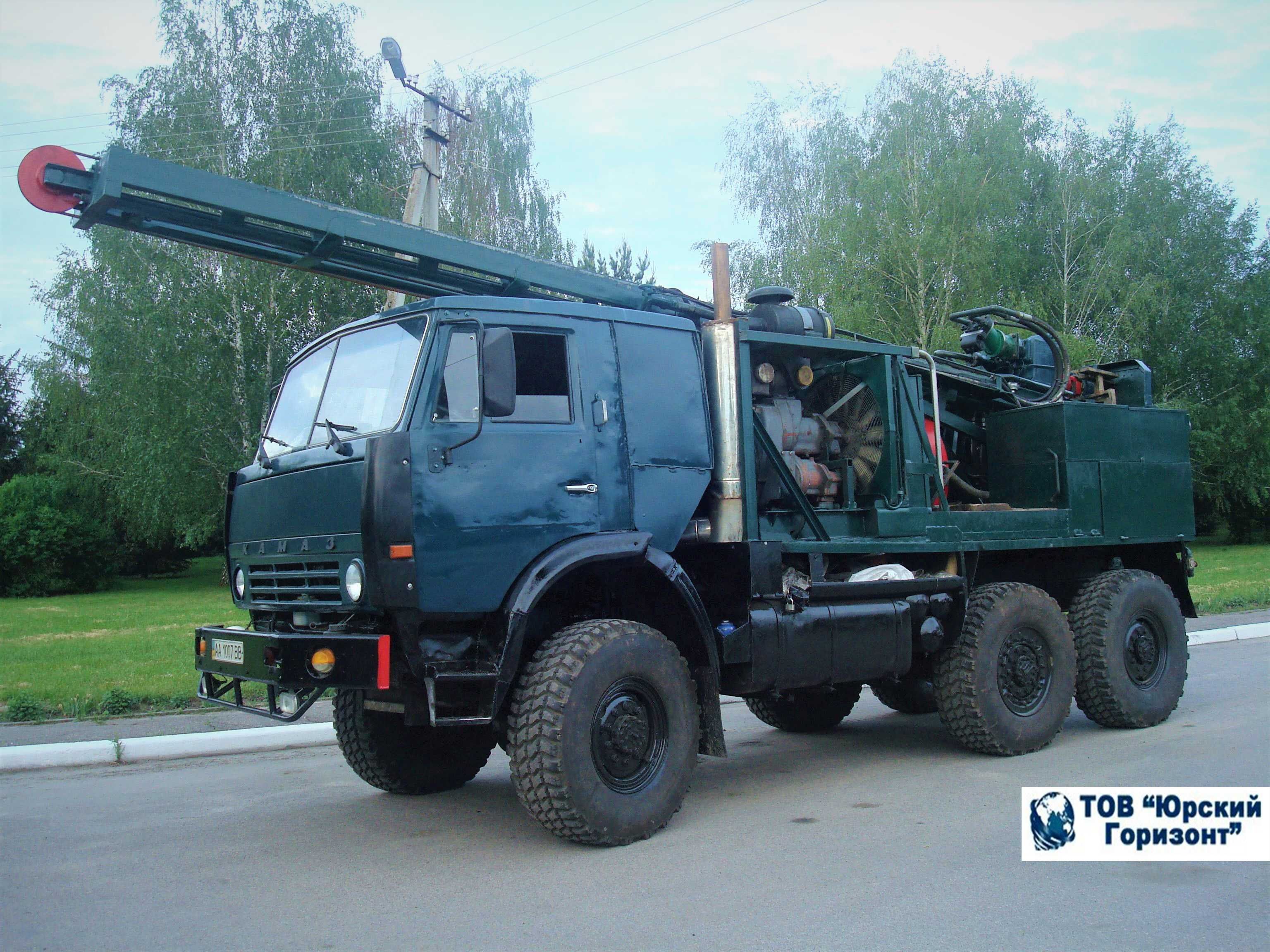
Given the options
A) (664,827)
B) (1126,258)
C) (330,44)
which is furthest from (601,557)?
(1126,258)

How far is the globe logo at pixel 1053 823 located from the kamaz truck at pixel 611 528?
1.37 meters

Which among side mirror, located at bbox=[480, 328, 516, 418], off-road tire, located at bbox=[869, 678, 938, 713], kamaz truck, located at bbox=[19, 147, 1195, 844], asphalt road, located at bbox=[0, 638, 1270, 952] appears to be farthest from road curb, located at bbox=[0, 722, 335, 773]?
off-road tire, located at bbox=[869, 678, 938, 713]

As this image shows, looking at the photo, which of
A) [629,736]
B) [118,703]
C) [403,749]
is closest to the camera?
[629,736]

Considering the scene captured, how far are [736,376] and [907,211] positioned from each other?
2411cm

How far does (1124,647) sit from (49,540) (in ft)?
97.6

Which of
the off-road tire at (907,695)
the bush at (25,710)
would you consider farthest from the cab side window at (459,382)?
the bush at (25,710)

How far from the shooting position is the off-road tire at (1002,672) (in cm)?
690

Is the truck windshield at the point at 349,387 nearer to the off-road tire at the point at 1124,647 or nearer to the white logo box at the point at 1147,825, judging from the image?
the white logo box at the point at 1147,825

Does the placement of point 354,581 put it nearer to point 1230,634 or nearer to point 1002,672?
point 1002,672

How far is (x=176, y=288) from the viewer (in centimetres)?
2695

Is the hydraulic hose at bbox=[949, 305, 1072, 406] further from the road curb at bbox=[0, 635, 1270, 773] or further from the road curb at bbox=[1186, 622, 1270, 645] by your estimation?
the road curb at bbox=[0, 635, 1270, 773]

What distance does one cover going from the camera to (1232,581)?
2091 centimetres

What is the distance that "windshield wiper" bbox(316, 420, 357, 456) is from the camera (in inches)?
198

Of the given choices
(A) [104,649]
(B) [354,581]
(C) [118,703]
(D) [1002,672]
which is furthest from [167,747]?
(A) [104,649]
